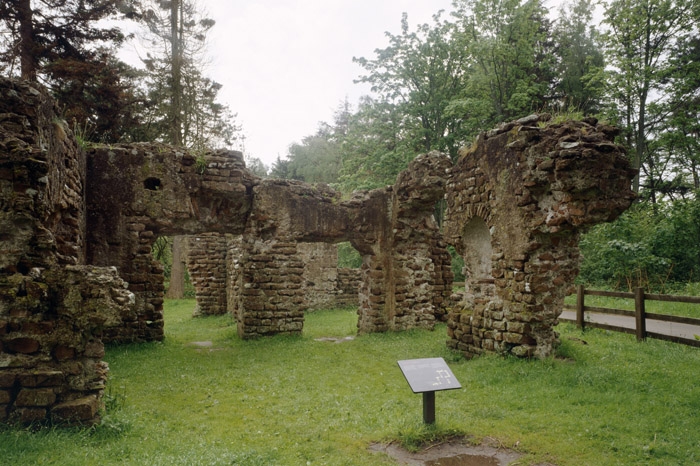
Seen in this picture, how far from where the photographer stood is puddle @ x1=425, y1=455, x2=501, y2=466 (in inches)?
164

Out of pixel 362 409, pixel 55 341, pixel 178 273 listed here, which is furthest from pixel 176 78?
pixel 362 409

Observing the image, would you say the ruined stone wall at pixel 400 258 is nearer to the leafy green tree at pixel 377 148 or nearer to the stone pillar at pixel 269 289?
the stone pillar at pixel 269 289

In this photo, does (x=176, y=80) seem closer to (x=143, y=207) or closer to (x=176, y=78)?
(x=176, y=78)

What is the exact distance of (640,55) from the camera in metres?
19.1

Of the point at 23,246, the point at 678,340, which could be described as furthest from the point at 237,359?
the point at 678,340

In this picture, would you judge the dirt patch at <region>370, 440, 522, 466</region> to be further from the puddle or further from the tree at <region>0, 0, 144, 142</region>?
the tree at <region>0, 0, 144, 142</region>

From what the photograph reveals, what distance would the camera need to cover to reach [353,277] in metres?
18.7

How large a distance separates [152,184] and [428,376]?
26.0 ft

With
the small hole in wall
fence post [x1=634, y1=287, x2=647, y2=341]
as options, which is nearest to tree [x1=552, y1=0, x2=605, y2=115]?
fence post [x1=634, y1=287, x2=647, y2=341]

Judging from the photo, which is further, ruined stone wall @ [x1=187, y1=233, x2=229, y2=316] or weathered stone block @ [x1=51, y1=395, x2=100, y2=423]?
ruined stone wall @ [x1=187, y1=233, x2=229, y2=316]

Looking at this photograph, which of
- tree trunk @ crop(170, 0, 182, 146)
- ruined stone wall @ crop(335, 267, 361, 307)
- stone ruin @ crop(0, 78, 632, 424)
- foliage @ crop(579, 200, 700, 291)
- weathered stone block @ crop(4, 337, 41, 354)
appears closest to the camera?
weathered stone block @ crop(4, 337, 41, 354)

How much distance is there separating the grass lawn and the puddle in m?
0.32

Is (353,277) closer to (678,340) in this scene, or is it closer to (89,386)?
(678,340)

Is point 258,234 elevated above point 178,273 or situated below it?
above
